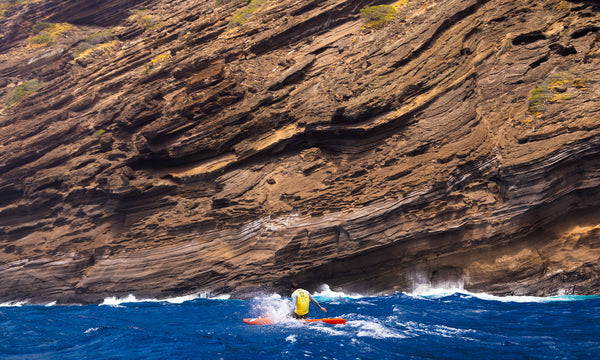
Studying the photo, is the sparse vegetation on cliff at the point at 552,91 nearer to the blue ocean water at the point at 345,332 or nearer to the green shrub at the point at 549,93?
the green shrub at the point at 549,93

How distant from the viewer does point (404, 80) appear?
16438 millimetres

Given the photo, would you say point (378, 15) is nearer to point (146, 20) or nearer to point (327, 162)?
point (327, 162)

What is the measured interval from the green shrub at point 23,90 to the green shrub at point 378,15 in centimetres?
2280

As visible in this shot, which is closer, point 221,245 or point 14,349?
point 14,349

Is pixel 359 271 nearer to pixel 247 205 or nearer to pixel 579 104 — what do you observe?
pixel 247 205

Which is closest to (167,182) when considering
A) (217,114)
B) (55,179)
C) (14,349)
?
(217,114)

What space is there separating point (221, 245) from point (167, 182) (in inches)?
168

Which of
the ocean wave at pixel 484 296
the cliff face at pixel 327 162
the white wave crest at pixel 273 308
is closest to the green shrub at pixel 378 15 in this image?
the cliff face at pixel 327 162

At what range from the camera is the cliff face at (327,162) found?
12.6 m

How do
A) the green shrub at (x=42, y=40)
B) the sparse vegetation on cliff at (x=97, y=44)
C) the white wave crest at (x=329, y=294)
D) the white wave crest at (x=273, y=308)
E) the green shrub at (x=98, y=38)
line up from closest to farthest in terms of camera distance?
the white wave crest at (x=273, y=308) → the white wave crest at (x=329, y=294) → the sparse vegetation on cliff at (x=97, y=44) → the green shrub at (x=98, y=38) → the green shrub at (x=42, y=40)

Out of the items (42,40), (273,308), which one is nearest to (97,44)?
(42,40)

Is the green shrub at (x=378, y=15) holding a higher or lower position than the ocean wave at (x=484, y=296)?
higher

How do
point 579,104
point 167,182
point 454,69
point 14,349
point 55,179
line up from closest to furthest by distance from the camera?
point 14,349 < point 579,104 < point 454,69 < point 167,182 < point 55,179

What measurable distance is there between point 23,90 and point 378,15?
24960 millimetres
